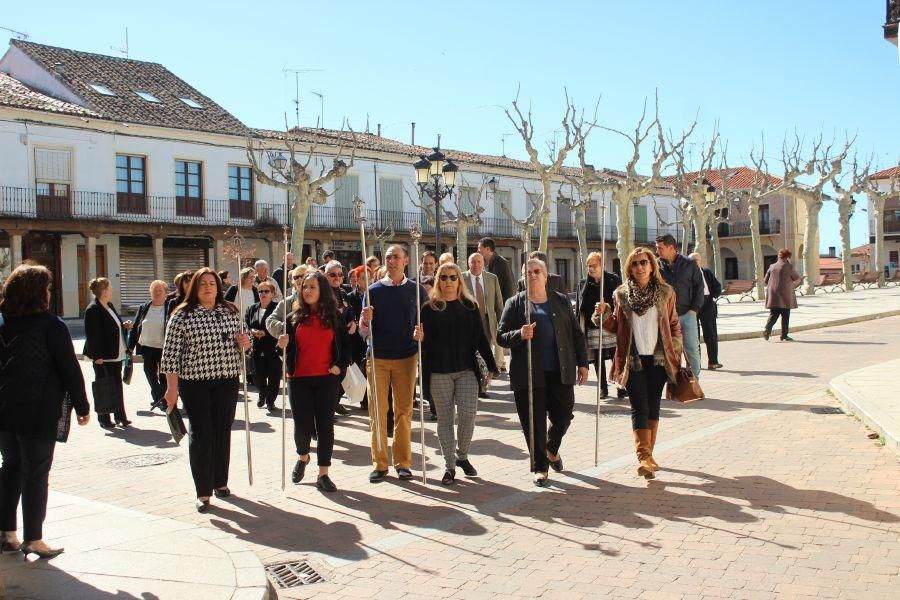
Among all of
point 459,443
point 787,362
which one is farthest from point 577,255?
point 459,443

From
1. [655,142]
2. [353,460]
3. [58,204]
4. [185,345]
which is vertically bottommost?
[353,460]

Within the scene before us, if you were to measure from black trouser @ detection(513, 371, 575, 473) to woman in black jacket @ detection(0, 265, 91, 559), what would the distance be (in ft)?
10.2

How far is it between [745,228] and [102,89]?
43.7 m

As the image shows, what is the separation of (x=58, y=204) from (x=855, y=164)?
3563 centimetres

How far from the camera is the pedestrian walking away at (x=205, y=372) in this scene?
245 inches

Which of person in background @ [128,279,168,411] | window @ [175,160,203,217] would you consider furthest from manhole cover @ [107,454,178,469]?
window @ [175,160,203,217]

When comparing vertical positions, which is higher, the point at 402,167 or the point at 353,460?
the point at 402,167

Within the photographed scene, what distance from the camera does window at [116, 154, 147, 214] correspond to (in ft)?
106

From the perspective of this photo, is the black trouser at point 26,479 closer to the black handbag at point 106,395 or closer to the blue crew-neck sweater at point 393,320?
the blue crew-neck sweater at point 393,320

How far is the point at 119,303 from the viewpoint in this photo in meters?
32.3

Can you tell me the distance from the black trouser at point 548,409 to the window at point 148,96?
31.8 m

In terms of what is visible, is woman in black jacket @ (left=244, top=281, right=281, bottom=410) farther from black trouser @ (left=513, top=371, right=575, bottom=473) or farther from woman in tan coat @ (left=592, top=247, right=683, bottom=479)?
A: woman in tan coat @ (left=592, top=247, right=683, bottom=479)

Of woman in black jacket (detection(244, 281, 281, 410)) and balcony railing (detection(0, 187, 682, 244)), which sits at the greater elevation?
balcony railing (detection(0, 187, 682, 244))

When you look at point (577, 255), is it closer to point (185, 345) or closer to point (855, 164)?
point (855, 164)
